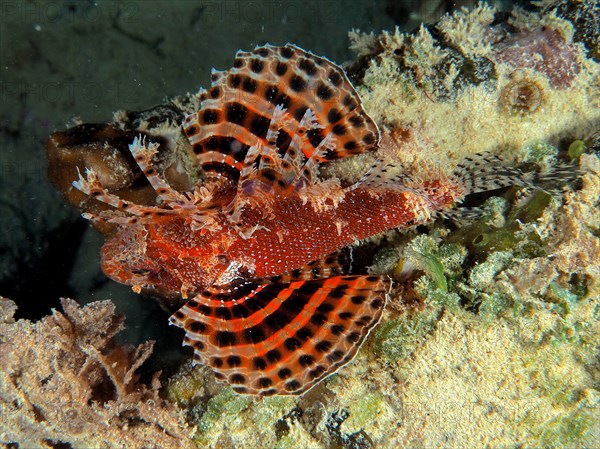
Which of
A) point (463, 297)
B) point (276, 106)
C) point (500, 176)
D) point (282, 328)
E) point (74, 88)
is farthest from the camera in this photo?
point (74, 88)

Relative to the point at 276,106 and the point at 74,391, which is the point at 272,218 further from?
the point at 74,391

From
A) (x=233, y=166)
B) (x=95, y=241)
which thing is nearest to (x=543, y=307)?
(x=233, y=166)

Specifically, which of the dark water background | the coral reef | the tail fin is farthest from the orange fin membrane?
the dark water background

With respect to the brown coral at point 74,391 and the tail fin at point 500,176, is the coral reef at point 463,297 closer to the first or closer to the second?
the brown coral at point 74,391

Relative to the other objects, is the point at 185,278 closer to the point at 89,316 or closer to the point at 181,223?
the point at 181,223

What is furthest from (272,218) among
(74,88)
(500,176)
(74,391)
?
(74,88)

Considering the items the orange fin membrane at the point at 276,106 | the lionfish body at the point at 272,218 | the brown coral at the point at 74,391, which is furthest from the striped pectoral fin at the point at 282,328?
the orange fin membrane at the point at 276,106

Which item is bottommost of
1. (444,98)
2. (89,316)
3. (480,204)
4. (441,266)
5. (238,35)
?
(89,316)
